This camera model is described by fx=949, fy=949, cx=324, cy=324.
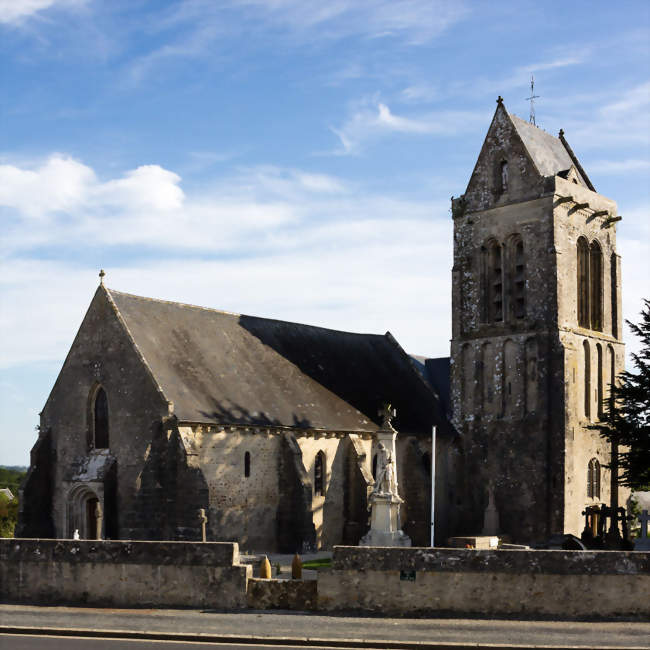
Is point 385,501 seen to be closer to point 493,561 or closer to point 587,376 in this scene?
point 587,376

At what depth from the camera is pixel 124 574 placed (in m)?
17.6

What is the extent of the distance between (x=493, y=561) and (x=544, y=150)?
2775 cm

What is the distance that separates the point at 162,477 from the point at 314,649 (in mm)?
17511

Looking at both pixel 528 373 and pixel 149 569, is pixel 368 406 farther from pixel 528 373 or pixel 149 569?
pixel 149 569

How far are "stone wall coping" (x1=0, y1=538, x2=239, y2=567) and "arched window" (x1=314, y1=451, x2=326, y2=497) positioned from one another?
17.9 m

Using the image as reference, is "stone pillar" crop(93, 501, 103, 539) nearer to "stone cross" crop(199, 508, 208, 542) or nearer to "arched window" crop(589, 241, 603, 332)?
"stone cross" crop(199, 508, 208, 542)

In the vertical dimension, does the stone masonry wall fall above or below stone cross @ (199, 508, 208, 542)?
above

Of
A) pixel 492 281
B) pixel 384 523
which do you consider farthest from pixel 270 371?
pixel 492 281

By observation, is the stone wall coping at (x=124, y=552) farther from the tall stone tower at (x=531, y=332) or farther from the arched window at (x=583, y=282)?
the arched window at (x=583, y=282)

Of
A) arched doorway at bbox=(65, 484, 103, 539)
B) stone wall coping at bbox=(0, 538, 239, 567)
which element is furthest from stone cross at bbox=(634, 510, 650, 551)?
stone wall coping at bbox=(0, 538, 239, 567)

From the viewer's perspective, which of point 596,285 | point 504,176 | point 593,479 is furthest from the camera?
point 596,285

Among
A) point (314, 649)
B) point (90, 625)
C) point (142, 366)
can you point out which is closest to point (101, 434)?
point (142, 366)

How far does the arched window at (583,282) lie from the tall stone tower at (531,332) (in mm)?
42

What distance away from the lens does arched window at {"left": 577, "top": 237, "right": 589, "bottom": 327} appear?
130 ft
